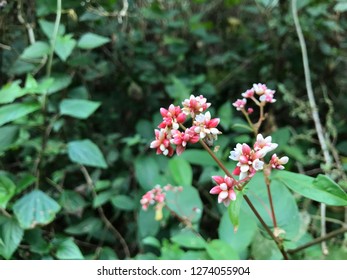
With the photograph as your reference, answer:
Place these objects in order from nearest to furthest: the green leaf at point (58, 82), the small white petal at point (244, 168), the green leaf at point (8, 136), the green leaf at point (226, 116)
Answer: the small white petal at point (244, 168) < the green leaf at point (8, 136) < the green leaf at point (58, 82) < the green leaf at point (226, 116)

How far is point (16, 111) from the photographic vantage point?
76cm

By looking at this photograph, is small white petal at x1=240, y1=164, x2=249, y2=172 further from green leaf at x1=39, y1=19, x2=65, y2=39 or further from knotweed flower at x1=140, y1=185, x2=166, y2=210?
green leaf at x1=39, y1=19, x2=65, y2=39

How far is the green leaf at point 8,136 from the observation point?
79 centimetres

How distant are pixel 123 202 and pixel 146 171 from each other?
0.32 feet

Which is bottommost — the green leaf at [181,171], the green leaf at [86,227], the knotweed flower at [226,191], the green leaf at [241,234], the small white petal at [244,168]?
the green leaf at [86,227]

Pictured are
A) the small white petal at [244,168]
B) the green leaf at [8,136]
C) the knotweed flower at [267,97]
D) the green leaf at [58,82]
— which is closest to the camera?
the small white petal at [244,168]

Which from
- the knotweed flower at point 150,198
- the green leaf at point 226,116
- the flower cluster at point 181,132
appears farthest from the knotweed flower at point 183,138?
the green leaf at point 226,116

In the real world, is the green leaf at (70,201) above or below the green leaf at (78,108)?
below

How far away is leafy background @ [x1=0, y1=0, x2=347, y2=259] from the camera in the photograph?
2.56ft

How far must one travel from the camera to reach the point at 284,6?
125 centimetres

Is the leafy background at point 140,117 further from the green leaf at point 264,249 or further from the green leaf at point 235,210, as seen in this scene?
the green leaf at point 235,210

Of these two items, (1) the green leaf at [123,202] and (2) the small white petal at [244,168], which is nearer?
(2) the small white petal at [244,168]

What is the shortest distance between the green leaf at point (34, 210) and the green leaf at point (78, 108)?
18cm

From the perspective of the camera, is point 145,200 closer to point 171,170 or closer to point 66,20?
point 171,170
